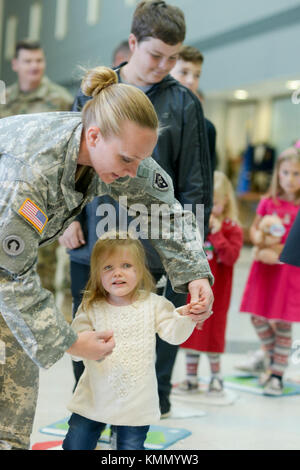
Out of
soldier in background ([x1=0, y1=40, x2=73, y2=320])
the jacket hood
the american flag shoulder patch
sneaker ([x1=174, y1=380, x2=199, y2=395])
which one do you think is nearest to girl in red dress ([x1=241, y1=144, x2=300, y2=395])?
sneaker ([x1=174, y1=380, x2=199, y2=395])

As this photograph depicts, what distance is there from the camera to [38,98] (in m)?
5.12

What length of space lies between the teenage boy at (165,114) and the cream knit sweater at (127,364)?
0.41 meters

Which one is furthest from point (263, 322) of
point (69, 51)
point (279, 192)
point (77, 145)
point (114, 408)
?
point (69, 51)

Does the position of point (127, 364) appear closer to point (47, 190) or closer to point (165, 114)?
point (47, 190)

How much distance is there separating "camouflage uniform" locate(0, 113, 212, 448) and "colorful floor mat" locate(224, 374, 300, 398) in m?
2.06

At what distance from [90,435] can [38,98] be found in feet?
11.5

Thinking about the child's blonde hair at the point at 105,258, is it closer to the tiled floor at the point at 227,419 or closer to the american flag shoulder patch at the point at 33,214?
the american flag shoulder patch at the point at 33,214

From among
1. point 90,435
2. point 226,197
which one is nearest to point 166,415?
point 90,435

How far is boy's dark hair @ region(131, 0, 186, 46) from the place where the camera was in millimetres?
2420

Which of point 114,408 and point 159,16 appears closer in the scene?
point 114,408

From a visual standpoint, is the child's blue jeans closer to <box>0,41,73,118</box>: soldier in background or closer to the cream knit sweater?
the cream knit sweater

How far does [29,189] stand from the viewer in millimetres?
1551
